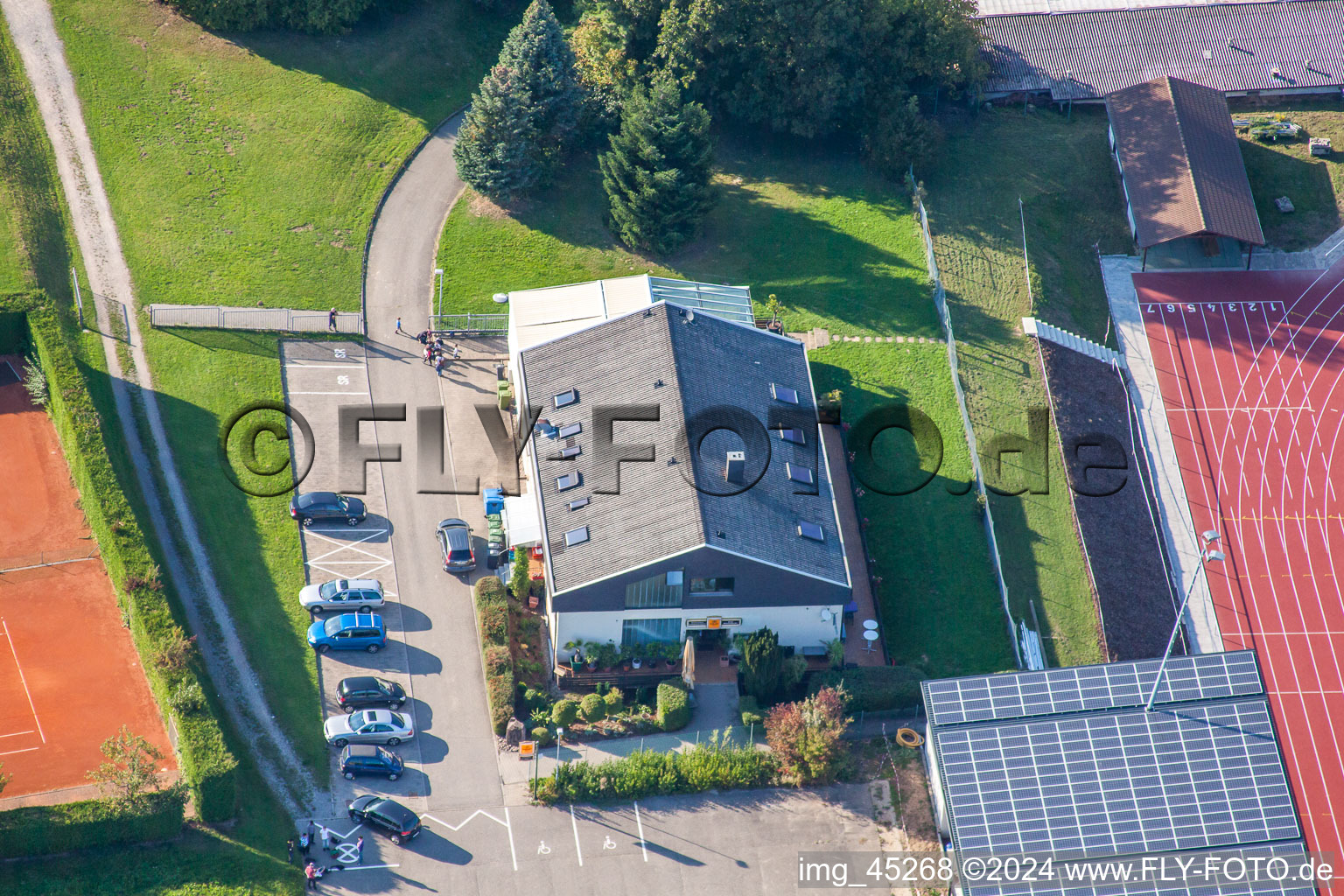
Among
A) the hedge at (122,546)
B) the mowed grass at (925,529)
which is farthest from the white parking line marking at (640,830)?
the hedge at (122,546)

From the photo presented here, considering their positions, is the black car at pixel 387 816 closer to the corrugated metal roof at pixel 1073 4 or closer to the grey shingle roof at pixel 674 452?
the grey shingle roof at pixel 674 452

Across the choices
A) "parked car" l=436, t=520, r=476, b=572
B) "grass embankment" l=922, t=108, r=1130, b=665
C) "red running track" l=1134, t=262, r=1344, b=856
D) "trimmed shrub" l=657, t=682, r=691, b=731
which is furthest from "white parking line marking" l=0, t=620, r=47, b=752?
"red running track" l=1134, t=262, r=1344, b=856

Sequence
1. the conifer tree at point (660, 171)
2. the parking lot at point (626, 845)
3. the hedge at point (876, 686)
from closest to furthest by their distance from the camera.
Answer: the parking lot at point (626, 845) → the hedge at point (876, 686) → the conifer tree at point (660, 171)

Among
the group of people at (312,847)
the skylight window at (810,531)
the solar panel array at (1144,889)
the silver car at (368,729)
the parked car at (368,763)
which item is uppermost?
the skylight window at (810,531)

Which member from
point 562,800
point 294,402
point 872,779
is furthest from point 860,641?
point 294,402

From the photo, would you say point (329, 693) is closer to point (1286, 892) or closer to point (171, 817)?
point (171, 817)

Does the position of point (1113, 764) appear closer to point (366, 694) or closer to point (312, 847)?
point (366, 694)

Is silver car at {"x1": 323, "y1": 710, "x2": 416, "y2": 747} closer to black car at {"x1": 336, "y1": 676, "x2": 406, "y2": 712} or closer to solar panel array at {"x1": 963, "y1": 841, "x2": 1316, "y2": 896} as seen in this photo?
black car at {"x1": 336, "y1": 676, "x2": 406, "y2": 712}
